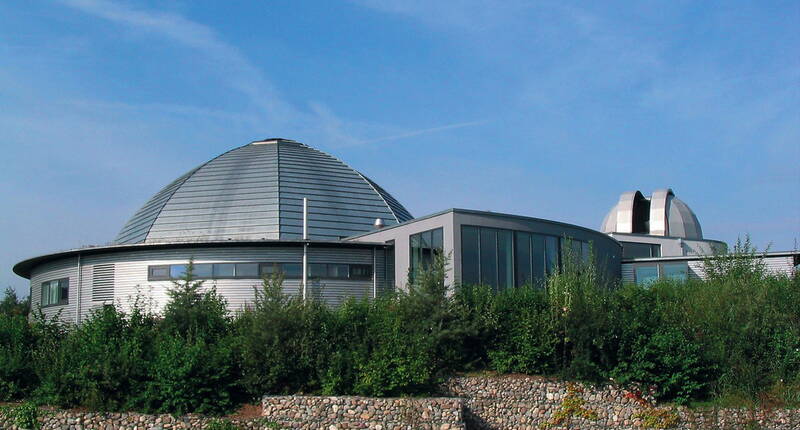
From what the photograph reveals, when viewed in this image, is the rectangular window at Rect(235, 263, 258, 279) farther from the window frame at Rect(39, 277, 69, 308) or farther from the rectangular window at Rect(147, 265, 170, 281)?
the window frame at Rect(39, 277, 69, 308)

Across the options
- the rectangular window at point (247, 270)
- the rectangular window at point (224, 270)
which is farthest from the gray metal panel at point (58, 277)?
the rectangular window at point (247, 270)

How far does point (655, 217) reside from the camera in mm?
50844

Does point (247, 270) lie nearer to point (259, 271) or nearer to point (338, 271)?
point (259, 271)

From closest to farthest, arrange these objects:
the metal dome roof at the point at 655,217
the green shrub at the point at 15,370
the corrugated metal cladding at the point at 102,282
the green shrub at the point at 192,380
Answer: the green shrub at the point at 192,380
the green shrub at the point at 15,370
the corrugated metal cladding at the point at 102,282
the metal dome roof at the point at 655,217

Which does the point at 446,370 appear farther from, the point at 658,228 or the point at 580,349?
the point at 658,228

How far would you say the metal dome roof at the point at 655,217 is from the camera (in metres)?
50.7

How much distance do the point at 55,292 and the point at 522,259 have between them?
21.5 metres

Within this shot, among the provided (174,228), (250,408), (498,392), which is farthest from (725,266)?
(174,228)

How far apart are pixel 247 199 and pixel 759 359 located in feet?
83.9

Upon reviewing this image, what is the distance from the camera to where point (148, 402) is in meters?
25.9

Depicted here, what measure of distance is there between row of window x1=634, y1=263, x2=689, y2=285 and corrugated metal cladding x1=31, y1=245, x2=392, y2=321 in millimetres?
13064

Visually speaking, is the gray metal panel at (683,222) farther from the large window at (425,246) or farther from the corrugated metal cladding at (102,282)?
the corrugated metal cladding at (102,282)

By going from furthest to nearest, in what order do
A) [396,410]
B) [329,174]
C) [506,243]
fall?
[329,174], [506,243], [396,410]

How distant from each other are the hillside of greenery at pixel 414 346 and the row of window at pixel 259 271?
6.25 meters
